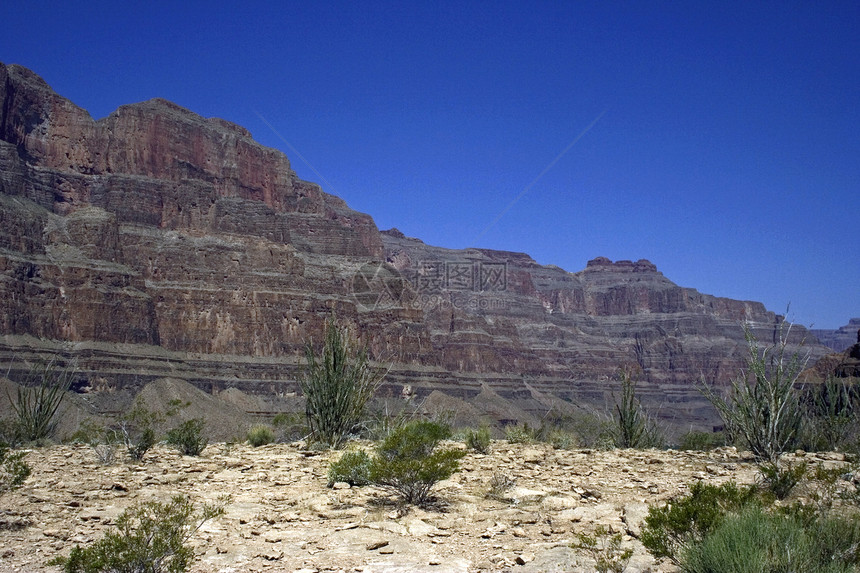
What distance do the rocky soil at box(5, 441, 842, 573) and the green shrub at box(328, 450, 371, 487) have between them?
0.15 meters

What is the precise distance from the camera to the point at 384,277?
119m

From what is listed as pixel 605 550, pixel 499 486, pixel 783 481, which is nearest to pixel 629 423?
pixel 783 481

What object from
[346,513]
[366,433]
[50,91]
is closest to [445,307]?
[50,91]

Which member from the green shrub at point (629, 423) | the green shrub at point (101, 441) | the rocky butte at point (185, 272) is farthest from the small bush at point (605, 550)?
the rocky butte at point (185, 272)

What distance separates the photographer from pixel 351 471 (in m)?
10.5

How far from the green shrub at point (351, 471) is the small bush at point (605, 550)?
3.80m

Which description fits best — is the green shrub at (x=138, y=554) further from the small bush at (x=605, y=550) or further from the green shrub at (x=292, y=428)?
the green shrub at (x=292, y=428)

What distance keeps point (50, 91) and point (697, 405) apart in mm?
137038

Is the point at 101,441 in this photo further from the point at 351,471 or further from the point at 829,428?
the point at 829,428

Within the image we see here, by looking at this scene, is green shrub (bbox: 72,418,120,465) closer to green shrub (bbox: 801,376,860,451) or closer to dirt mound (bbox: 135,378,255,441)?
green shrub (bbox: 801,376,860,451)

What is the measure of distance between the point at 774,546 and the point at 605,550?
1700mm

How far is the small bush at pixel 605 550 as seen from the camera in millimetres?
6656

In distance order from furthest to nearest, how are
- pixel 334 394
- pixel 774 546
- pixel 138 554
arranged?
pixel 334 394 → pixel 138 554 → pixel 774 546

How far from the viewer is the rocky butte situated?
79875 mm
